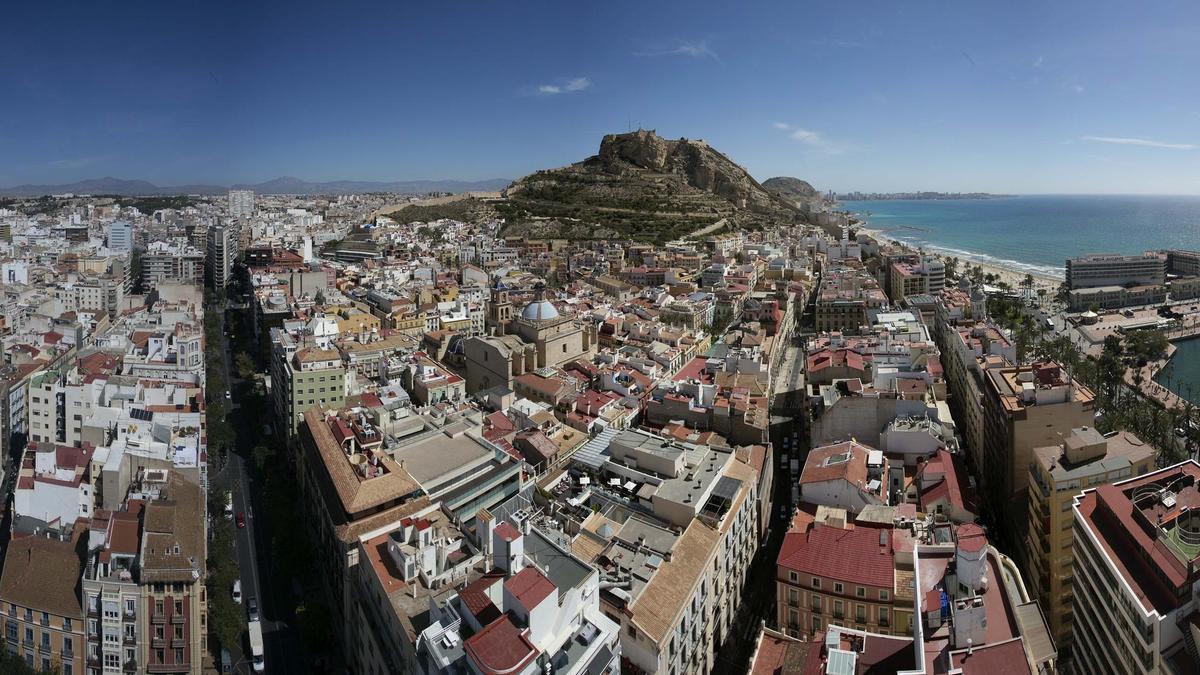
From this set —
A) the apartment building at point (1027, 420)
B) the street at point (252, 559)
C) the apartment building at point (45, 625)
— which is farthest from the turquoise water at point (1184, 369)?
the apartment building at point (45, 625)

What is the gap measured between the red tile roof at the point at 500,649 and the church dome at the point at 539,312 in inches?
495

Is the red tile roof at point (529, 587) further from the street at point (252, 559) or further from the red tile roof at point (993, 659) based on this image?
the street at point (252, 559)

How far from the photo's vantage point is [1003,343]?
1623 cm

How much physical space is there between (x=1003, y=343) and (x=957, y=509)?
7.77 metres

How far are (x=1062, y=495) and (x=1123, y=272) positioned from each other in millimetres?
33583

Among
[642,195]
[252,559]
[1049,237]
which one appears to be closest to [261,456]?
[252,559]

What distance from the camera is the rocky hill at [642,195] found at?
151ft

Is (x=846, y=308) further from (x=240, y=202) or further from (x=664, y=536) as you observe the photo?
(x=240, y=202)

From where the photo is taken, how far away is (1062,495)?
29.6ft

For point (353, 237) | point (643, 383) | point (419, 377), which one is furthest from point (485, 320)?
point (353, 237)

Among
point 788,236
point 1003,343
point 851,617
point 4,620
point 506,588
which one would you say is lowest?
point 4,620

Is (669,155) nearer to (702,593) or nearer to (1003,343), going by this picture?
(1003,343)

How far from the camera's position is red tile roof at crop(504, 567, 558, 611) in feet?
20.0

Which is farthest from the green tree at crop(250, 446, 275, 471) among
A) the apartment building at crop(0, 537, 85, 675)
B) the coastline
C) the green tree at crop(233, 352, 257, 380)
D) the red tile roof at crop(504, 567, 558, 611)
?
the coastline
